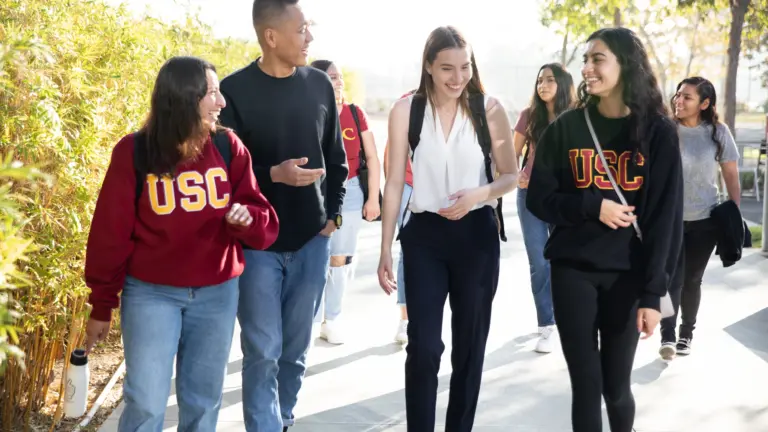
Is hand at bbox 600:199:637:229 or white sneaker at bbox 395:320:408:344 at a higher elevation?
hand at bbox 600:199:637:229

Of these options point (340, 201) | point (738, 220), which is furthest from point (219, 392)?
point (738, 220)

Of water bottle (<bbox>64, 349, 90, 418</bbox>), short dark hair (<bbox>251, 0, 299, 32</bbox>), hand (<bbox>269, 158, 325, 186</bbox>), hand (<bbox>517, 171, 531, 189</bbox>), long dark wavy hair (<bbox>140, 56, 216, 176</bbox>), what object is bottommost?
water bottle (<bbox>64, 349, 90, 418</bbox>)

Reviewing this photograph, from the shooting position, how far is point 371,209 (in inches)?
222

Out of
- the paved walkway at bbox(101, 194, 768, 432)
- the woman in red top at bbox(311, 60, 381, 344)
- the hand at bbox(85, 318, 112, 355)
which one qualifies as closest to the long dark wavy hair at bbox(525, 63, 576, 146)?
the woman in red top at bbox(311, 60, 381, 344)

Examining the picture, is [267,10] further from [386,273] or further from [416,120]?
[386,273]

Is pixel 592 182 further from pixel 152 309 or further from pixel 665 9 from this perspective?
pixel 665 9

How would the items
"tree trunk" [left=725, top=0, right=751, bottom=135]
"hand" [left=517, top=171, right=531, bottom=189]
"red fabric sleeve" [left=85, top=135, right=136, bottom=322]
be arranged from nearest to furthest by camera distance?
"red fabric sleeve" [left=85, top=135, right=136, bottom=322] → "hand" [left=517, top=171, right=531, bottom=189] → "tree trunk" [left=725, top=0, right=751, bottom=135]

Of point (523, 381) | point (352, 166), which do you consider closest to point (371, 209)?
point (352, 166)

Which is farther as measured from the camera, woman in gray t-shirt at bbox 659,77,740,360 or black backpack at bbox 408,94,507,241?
A: woman in gray t-shirt at bbox 659,77,740,360

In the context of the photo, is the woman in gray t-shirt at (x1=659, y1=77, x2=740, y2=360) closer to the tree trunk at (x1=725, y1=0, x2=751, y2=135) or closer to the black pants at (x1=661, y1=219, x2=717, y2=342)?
the black pants at (x1=661, y1=219, x2=717, y2=342)

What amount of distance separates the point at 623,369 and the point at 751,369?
2.62 metres

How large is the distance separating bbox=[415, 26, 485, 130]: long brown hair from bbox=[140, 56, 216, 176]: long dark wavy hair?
996mm

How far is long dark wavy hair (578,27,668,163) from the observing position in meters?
3.41

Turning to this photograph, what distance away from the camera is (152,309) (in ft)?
10.4
